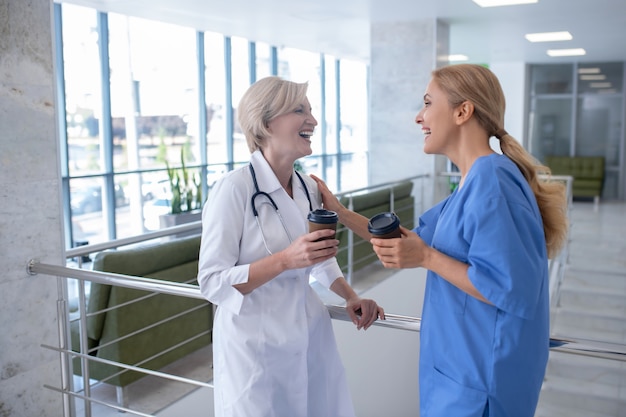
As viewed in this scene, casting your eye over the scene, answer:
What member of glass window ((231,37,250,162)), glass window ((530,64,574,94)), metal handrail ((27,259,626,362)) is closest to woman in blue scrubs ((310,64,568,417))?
metal handrail ((27,259,626,362))

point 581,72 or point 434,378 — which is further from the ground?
point 581,72

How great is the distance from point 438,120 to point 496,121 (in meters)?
0.11

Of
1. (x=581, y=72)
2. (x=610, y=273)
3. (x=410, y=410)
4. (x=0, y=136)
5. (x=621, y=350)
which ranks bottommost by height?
(x=410, y=410)

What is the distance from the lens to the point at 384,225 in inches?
48.1

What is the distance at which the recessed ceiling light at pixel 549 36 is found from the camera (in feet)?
28.9

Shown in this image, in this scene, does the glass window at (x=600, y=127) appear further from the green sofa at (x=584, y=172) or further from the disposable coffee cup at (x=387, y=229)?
the disposable coffee cup at (x=387, y=229)

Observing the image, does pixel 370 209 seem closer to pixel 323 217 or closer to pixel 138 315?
pixel 138 315

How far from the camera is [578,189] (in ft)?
39.3

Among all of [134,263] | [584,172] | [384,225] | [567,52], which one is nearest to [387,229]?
[384,225]

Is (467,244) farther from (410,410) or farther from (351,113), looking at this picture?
(351,113)

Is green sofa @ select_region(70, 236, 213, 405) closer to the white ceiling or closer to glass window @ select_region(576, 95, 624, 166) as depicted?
the white ceiling

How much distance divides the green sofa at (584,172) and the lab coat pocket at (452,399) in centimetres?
1149

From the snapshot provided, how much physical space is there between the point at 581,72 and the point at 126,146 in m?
8.96

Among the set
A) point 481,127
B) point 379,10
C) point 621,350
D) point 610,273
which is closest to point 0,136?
point 481,127
